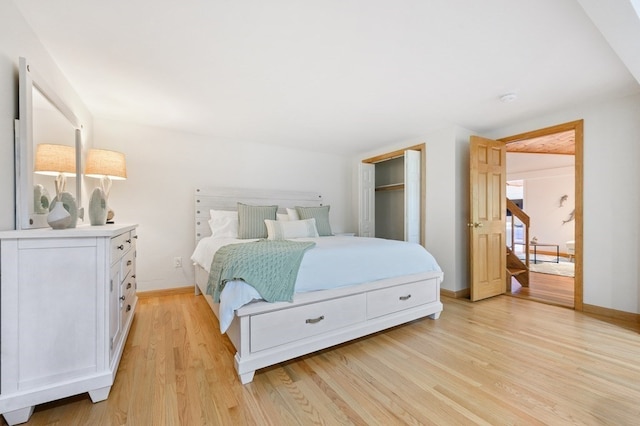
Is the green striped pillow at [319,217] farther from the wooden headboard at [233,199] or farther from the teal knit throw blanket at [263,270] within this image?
the teal knit throw blanket at [263,270]

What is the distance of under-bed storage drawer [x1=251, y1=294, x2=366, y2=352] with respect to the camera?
1.72 m

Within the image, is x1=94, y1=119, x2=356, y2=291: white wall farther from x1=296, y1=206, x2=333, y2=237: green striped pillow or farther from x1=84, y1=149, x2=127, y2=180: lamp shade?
x1=296, y1=206, x2=333, y2=237: green striped pillow

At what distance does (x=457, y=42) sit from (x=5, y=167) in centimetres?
275

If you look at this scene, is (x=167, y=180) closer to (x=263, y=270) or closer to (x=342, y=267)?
(x=263, y=270)

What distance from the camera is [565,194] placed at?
672cm

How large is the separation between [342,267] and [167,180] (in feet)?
8.96

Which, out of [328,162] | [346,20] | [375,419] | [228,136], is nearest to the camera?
[375,419]

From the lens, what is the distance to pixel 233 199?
387 centimetres

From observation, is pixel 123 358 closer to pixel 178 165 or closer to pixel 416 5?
pixel 178 165

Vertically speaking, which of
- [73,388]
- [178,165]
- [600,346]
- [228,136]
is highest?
[228,136]

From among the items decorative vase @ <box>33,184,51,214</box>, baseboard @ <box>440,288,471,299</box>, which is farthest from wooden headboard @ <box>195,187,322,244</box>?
baseboard @ <box>440,288,471,299</box>

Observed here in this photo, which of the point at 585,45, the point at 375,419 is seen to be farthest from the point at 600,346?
the point at 585,45

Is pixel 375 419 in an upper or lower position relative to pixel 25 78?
lower

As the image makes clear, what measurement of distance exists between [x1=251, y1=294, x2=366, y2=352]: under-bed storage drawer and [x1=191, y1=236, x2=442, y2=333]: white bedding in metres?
0.13
